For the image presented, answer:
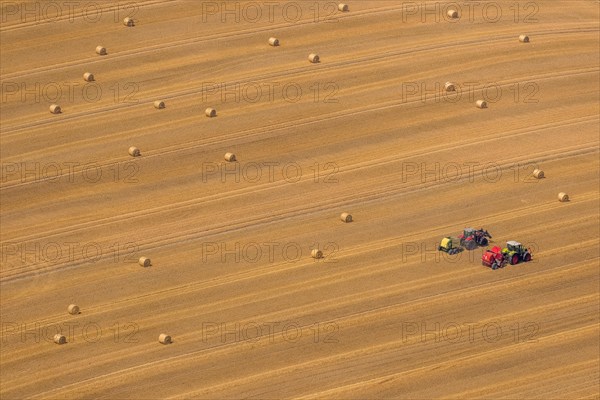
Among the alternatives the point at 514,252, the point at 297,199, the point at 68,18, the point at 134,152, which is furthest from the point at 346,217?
the point at 68,18

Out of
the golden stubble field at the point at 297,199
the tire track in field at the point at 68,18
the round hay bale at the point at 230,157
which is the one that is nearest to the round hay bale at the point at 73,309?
the golden stubble field at the point at 297,199

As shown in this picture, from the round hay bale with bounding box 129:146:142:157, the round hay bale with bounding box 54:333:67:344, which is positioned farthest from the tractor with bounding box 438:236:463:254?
the round hay bale with bounding box 54:333:67:344

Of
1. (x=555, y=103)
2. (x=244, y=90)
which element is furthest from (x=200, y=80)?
(x=555, y=103)

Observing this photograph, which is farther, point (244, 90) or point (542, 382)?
point (244, 90)

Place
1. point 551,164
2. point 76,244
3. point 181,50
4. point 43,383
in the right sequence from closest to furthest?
point 43,383 → point 76,244 → point 551,164 → point 181,50

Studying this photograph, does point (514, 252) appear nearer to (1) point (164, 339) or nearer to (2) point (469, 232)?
(2) point (469, 232)

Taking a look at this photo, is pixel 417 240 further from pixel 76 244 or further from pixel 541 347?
pixel 76 244
